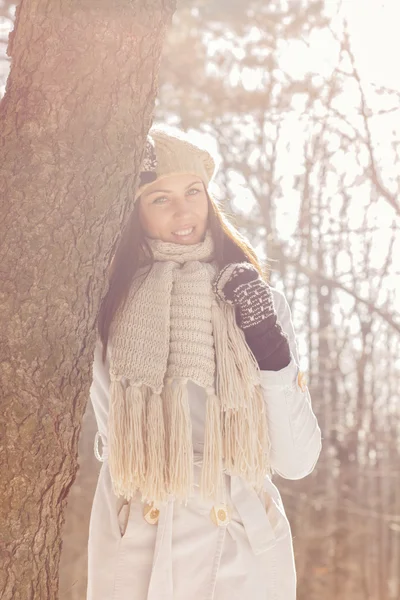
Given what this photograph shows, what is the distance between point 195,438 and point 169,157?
83 centimetres

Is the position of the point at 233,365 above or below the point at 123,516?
above

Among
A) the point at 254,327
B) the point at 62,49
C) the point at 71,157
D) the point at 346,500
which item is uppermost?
the point at 62,49

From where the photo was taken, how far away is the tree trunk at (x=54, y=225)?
4.17ft

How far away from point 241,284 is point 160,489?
1.89 ft

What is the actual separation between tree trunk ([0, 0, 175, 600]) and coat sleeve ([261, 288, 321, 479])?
0.67 metres

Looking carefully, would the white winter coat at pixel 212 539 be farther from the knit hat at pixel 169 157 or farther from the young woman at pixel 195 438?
the knit hat at pixel 169 157

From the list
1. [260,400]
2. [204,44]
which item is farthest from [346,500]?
[260,400]

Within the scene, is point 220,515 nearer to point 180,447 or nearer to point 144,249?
point 180,447

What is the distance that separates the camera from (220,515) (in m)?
1.89

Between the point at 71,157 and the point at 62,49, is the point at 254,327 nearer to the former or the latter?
the point at 71,157

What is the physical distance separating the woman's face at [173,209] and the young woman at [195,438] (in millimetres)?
122

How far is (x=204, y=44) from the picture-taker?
6.43 metres

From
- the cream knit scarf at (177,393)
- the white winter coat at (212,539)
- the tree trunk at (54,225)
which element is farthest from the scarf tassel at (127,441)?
the tree trunk at (54,225)

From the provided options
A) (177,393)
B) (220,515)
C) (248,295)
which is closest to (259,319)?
(248,295)
